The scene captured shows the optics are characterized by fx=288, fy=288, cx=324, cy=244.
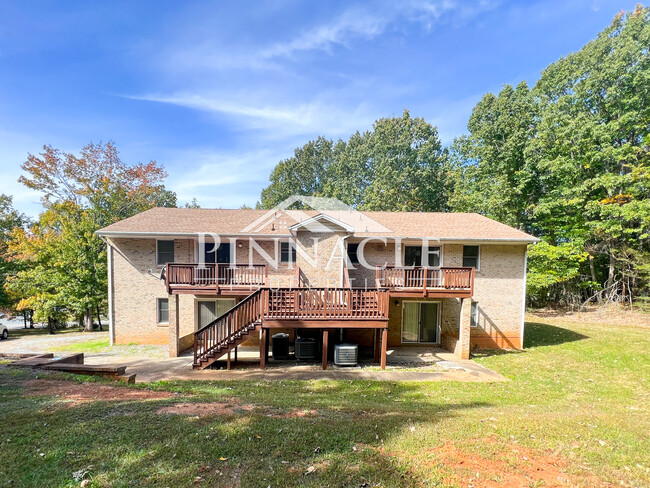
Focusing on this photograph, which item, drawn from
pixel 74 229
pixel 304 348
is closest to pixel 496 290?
pixel 304 348

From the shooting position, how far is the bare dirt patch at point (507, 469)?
2.97 m

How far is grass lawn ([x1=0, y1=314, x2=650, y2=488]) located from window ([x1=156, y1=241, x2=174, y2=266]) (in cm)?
655

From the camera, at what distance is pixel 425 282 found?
10820 mm

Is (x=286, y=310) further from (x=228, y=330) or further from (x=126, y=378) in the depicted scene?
(x=126, y=378)

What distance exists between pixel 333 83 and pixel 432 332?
1411cm

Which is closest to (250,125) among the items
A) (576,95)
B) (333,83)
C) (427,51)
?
(333,83)

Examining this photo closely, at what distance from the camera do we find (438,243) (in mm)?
12828

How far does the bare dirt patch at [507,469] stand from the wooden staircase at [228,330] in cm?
718

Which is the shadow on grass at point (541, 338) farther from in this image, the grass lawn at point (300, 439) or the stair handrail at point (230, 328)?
the stair handrail at point (230, 328)

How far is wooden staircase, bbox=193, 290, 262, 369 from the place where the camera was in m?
9.44

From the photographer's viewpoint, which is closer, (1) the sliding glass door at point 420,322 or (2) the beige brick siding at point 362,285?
(2) the beige brick siding at point 362,285

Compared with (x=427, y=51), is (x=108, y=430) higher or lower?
lower

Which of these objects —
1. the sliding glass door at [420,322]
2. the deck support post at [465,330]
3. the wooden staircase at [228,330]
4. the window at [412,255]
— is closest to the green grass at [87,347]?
the wooden staircase at [228,330]

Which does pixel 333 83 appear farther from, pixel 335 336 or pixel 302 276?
pixel 335 336
